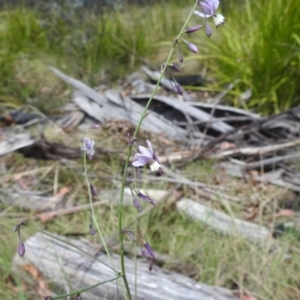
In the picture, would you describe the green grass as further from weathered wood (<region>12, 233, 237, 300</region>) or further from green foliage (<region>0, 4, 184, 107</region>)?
Answer: weathered wood (<region>12, 233, 237, 300</region>)

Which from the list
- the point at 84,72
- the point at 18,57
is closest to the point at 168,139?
the point at 84,72

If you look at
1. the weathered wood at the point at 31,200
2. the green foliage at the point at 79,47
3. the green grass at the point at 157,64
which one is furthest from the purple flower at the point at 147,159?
the green foliage at the point at 79,47

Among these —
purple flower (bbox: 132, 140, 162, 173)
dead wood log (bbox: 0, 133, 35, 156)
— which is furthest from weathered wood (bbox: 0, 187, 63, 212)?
purple flower (bbox: 132, 140, 162, 173)

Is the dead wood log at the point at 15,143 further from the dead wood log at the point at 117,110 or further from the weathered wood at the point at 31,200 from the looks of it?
the dead wood log at the point at 117,110

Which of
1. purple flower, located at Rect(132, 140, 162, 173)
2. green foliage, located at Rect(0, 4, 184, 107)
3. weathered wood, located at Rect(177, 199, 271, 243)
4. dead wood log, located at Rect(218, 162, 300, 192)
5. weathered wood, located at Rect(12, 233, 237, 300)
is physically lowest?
green foliage, located at Rect(0, 4, 184, 107)

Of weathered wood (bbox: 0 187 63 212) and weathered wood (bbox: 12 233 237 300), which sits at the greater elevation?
weathered wood (bbox: 12 233 237 300)

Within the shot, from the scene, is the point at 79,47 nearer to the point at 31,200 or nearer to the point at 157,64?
the point at 157,64
